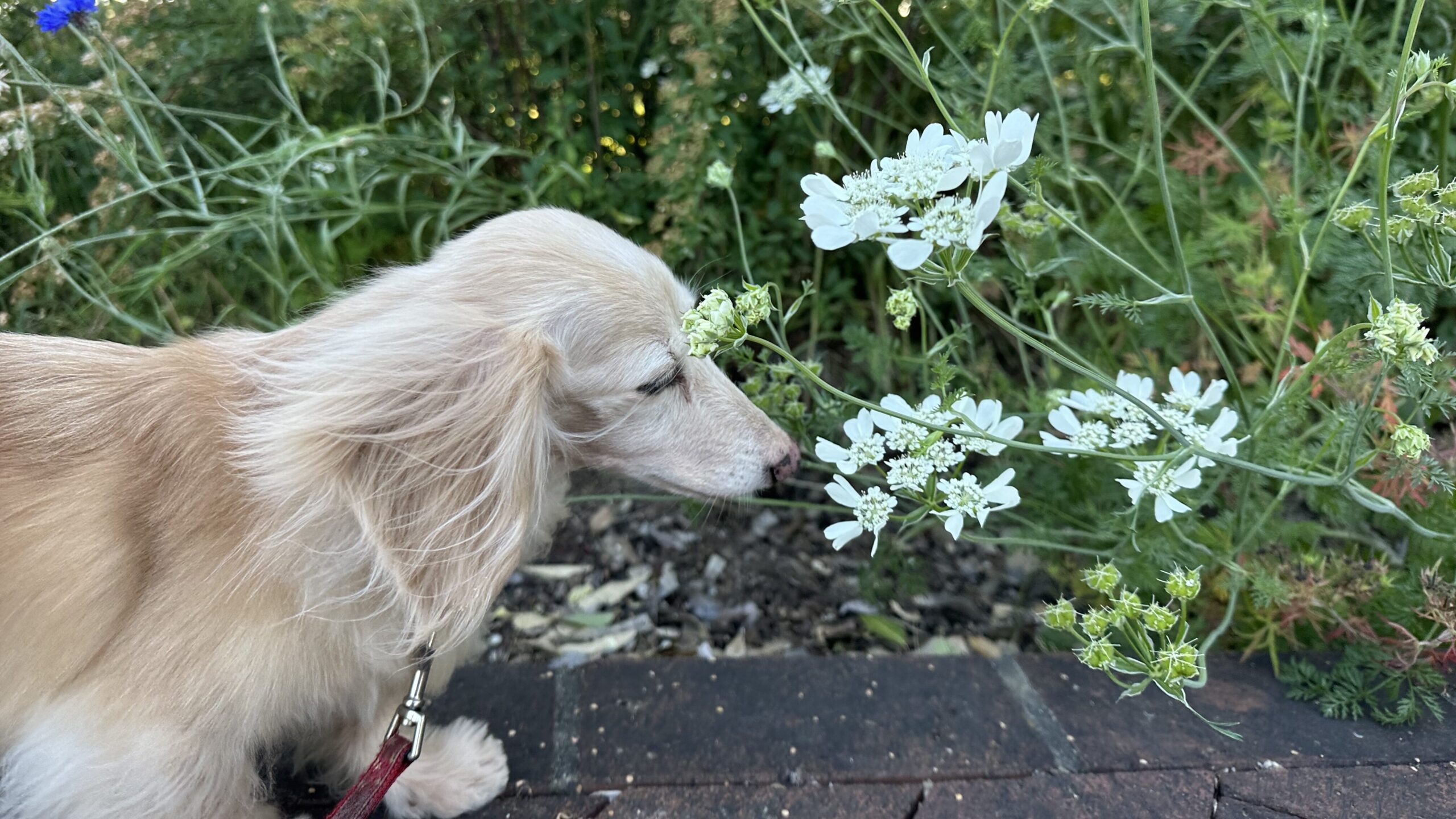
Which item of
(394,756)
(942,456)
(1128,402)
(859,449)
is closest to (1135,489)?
(1128,402)

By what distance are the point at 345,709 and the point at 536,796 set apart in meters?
0.39

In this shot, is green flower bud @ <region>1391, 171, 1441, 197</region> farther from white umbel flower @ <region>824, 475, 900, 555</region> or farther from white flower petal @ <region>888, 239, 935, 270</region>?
white umbel flower @ <region>824, 475, 900, 555</region>

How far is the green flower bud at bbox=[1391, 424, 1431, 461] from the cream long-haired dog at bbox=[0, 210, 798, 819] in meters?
1.26

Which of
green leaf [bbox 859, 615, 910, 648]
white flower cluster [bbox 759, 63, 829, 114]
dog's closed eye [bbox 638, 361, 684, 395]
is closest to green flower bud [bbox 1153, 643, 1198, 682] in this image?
dog's closed eye [bbox 638, 361, 684, 395]

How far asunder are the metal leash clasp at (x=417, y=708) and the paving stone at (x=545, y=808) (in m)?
0.22

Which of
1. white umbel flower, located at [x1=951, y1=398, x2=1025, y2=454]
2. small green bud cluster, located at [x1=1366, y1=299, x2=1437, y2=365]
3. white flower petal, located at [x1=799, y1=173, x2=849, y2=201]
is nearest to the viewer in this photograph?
small green bud cluster, located at [x1=1366, y1=299, x2=1437, y2=365]

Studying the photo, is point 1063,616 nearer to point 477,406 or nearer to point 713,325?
point 713,325

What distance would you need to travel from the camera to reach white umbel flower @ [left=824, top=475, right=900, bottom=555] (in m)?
1.35

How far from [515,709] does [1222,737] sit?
4.74ft

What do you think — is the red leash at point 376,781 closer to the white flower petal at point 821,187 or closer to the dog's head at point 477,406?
the dog's head at point 477,406

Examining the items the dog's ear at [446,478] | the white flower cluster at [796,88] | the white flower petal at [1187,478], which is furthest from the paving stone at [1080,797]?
the white flower cluster at [796,88]

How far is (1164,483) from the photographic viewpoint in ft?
4.62

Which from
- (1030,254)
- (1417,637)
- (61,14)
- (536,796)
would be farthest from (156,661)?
(1417,637)

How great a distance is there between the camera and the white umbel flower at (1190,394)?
60.1 inches
